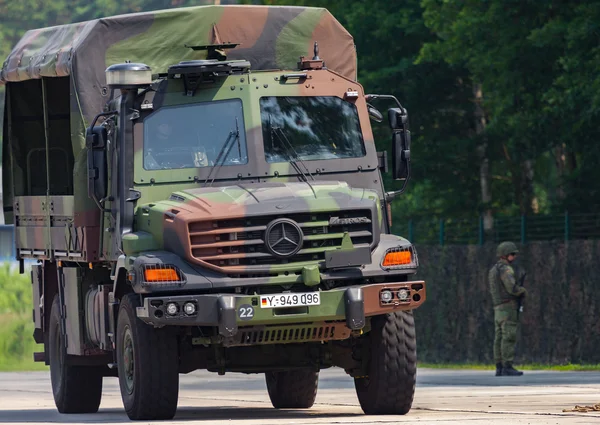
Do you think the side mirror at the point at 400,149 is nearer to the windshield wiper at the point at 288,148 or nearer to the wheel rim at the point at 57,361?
the windshield wiper at the point at 288,148

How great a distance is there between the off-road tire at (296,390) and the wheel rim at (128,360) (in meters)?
3.16

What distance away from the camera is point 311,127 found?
15.6 meters

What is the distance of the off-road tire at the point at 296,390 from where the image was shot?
17969mm

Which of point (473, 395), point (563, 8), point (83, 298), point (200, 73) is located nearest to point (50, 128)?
point (83, 298)

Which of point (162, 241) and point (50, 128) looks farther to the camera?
point (50, 128)

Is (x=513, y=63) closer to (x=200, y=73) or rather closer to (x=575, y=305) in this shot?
(x=575, y=305)

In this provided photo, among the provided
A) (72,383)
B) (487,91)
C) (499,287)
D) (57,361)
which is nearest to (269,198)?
(72,383)

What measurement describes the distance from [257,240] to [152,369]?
1.37m

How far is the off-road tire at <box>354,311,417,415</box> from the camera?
14945 mm

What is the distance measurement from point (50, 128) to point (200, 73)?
12.1 feet

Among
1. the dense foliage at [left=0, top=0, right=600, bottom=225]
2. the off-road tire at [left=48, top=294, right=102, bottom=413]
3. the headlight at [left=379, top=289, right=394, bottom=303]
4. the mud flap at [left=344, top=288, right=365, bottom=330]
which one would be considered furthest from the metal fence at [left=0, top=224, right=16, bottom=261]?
the mud flap at [left=344, top=288, right=365, bottom=330]

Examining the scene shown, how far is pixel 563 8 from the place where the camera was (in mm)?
28312

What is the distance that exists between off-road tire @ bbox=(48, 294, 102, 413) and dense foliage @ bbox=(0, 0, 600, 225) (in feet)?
35.6

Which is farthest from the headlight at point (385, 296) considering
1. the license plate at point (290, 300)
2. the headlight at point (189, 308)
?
the headlight at point (189, 308)
